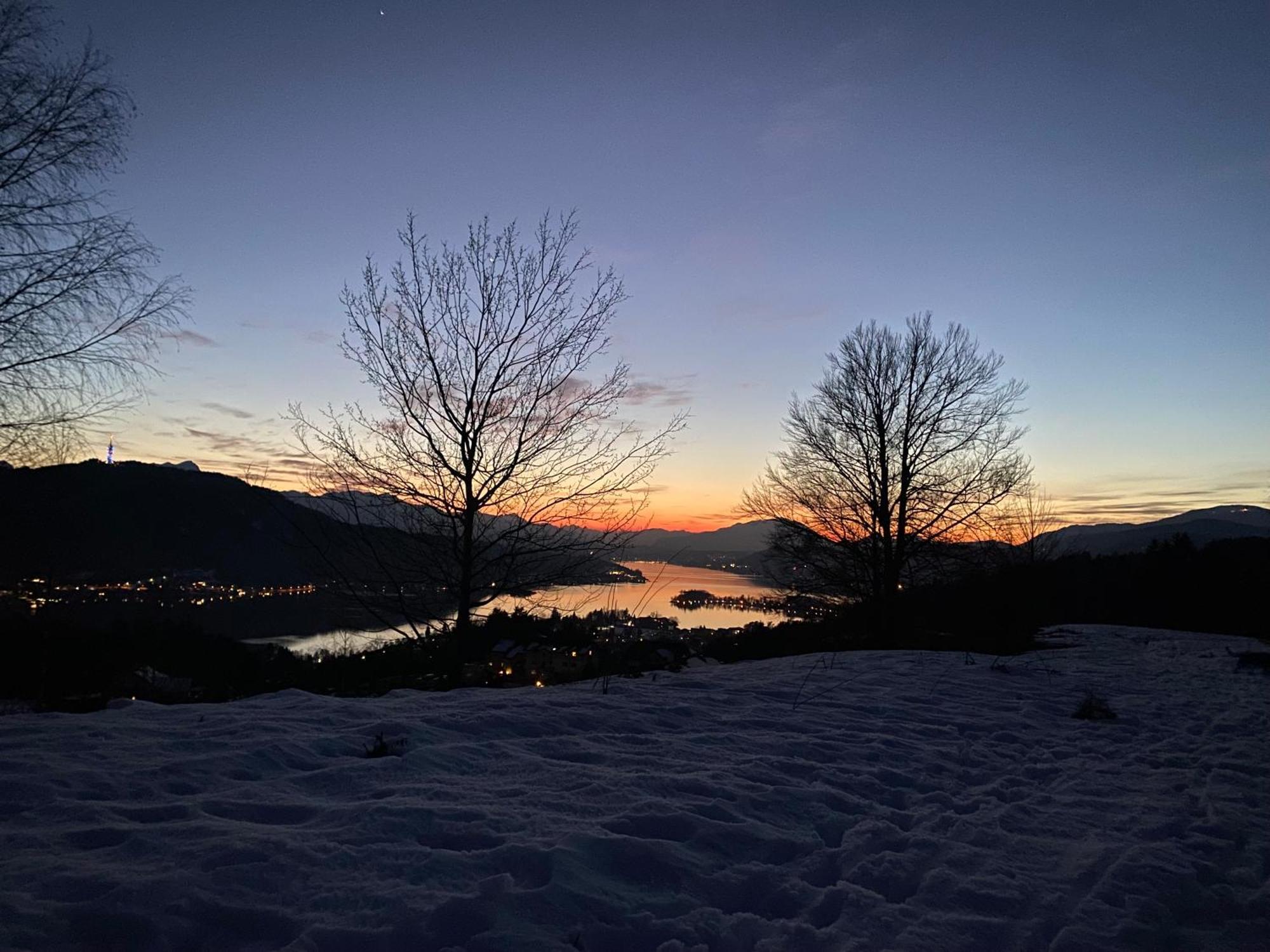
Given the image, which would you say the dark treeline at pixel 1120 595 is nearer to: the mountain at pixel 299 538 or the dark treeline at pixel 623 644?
the dark treeline at pixel 623 644

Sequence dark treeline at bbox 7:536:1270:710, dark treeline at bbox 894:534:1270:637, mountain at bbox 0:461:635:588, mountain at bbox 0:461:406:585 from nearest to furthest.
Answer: dark treeline at bbox 7:536:1270:710 → mountain at bbox 0:461:635:588 → mountain at bbox 0:461:406:585 → dark treeline at bbox 894:534:1270:637

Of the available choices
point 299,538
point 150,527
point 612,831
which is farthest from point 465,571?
point 150,527

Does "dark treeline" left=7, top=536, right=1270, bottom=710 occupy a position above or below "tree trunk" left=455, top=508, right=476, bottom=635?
below

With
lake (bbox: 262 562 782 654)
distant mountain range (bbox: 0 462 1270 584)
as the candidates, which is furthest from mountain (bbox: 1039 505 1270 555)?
lake (bbox: 262 562 782 654)

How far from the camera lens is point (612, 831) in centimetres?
228

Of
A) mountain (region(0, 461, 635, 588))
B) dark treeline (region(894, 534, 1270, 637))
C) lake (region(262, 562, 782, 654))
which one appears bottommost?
dark treeline (region(894, 534, 1270, 637))

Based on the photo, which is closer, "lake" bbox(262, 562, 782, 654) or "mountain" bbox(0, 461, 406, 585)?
"lake" bbox(262, 562, 782, 654)

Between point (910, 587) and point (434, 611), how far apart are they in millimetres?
10699

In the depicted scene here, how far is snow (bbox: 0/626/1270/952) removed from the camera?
1700 mm

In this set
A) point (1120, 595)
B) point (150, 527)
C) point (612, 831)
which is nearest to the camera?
point (612, 831)

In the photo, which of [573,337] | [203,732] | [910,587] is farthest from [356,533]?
[910,587]

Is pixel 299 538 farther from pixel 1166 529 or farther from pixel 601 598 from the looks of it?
pixel 1166 529

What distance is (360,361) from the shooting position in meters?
7.15

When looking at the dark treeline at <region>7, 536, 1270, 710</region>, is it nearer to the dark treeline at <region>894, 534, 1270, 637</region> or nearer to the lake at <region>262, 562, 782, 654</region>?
the dark treeline at <region>894, 534, 1270, 637</region>
